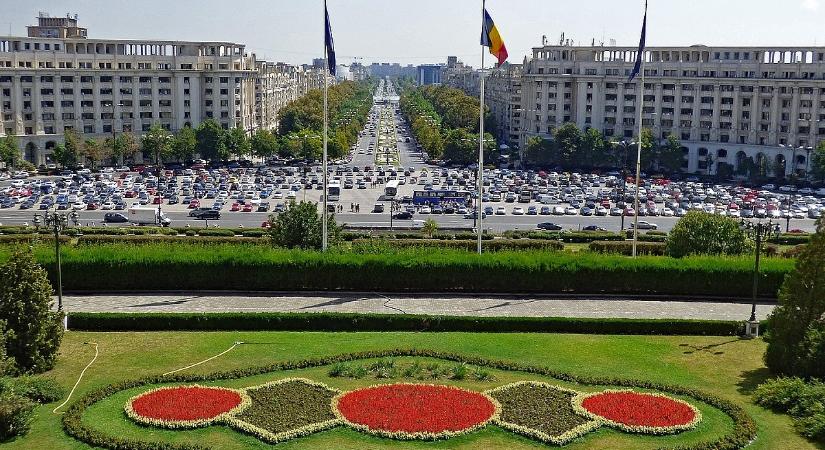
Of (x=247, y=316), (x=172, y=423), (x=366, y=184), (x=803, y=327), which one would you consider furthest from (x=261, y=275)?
(x=366, y=184)

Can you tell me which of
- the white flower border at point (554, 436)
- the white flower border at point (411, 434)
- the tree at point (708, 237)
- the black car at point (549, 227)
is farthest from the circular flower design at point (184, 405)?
the black car at point (549, 227)

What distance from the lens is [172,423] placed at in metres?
25.6

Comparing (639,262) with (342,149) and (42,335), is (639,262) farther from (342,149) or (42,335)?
(342,149)

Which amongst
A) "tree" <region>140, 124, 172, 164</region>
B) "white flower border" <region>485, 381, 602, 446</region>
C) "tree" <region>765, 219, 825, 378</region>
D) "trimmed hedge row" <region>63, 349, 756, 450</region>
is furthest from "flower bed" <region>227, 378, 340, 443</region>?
"tree" <region>140, 124, 172, 164</region>

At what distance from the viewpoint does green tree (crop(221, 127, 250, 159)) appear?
127 metres

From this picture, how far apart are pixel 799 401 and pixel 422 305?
1849 centimetres

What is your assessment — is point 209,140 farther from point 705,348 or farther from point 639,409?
point 639,409

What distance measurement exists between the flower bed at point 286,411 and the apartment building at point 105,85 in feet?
340

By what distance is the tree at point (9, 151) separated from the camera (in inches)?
4368

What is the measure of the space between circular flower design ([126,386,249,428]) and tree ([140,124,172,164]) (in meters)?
94.9

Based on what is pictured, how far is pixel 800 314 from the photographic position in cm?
3052

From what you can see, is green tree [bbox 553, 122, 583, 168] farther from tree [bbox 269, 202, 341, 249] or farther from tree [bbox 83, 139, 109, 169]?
tree [bbox 269, 202, 341, 249]

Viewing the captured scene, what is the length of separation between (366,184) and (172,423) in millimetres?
84897

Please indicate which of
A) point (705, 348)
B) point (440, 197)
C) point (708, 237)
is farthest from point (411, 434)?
point (440, 197)
